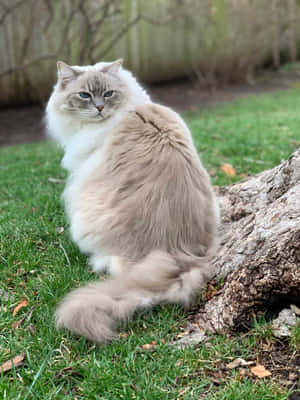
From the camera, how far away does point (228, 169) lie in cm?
484

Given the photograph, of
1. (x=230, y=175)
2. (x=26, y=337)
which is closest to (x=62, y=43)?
(x=230, y=175)

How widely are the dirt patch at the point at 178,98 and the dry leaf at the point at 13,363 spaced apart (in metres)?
7.15

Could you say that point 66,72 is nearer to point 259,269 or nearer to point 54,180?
point 54,180

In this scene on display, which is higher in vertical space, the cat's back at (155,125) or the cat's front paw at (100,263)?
the cat's back at (155,125)

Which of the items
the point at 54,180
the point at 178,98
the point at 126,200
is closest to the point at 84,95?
the point at 126,200

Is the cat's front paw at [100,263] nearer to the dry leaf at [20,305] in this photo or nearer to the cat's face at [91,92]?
the dry leaf at [20,305]

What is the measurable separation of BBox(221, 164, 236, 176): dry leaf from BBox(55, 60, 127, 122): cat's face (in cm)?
180

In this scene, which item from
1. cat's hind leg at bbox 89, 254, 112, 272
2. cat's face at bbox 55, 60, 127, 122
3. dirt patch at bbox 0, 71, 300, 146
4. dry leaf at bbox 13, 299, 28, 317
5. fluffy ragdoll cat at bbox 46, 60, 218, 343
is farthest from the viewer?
dirt patch at bbox 0, 71, 300, 146

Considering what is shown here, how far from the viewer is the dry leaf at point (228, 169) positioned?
4.73 meters

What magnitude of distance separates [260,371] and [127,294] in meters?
0.77

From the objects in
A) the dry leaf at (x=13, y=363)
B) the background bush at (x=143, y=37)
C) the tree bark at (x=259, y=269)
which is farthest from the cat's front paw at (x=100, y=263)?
the background bush at (x=143, y=37)

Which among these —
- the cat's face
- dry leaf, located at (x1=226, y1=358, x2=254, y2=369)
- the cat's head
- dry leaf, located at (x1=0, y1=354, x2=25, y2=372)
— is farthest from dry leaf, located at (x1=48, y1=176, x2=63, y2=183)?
dry leaf, located at (x1=226, y1=358, x2=254, y2=369)

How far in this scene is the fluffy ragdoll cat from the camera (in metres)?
2.33

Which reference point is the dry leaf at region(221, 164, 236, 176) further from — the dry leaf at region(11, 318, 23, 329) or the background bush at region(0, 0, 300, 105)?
the background bush at region(0, 0, 300, 105)
